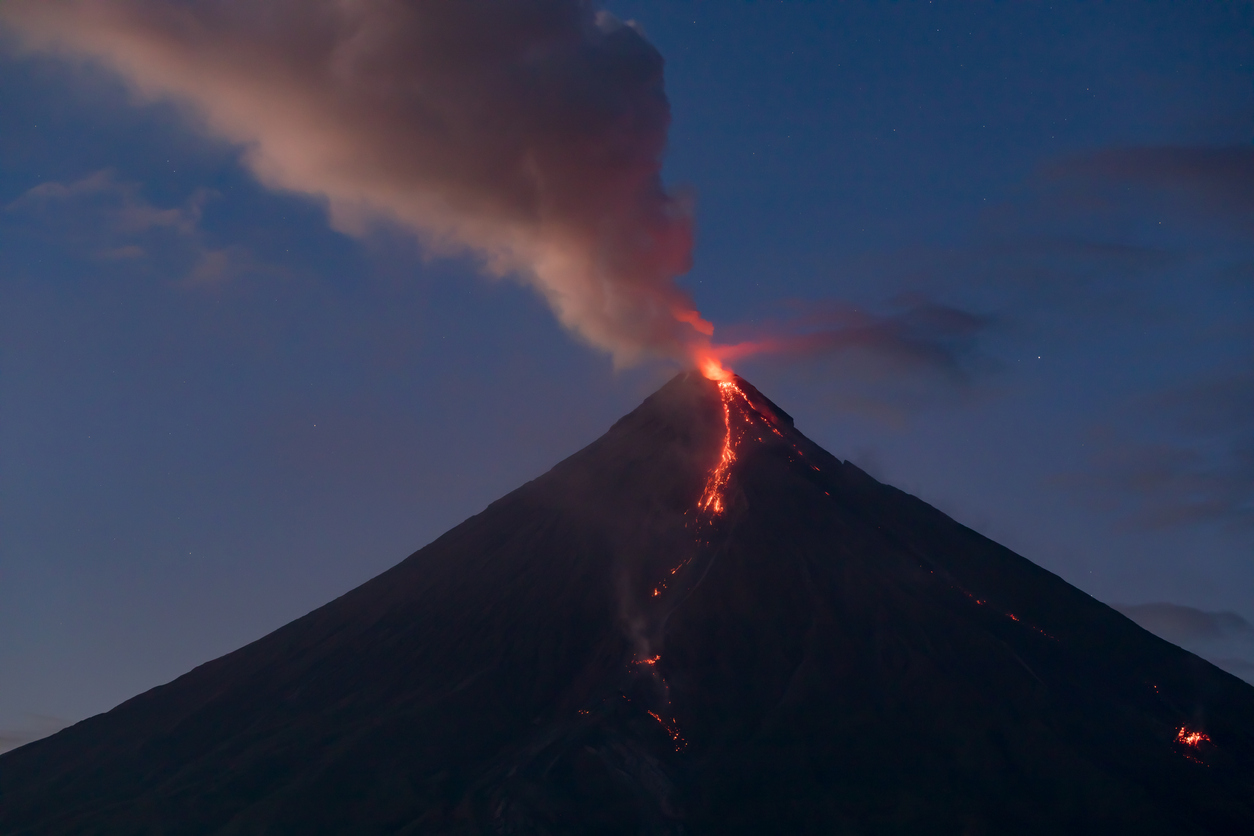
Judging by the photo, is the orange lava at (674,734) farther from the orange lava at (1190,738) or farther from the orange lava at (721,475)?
the orange lava at (1190,738)

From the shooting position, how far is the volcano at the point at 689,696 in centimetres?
6281

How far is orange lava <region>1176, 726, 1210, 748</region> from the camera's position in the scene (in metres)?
71.4

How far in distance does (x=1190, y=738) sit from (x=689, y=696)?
31810mm

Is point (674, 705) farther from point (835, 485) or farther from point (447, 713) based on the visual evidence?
point (835, 485)

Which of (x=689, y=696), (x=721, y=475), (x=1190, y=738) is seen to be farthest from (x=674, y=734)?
(x=1190, y=738)

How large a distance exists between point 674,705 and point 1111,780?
24.7 m

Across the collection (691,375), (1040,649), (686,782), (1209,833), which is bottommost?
(1209,833)

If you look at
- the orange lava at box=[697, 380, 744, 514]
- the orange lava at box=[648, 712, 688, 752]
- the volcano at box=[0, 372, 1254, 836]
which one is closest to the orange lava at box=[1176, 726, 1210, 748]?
the volcano at box=[0, 372, 1254, 836]

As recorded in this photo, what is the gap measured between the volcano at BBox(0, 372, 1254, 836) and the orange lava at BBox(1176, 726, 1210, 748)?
5.6 inches

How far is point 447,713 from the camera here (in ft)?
238

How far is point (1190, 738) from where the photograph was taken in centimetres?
7225

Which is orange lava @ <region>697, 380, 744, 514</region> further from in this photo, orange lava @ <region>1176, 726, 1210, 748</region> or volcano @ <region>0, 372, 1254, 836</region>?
orange lava @ <region>1176, 726, 1210, 748</region>

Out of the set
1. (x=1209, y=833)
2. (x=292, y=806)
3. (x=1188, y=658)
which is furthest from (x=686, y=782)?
(x=1188, y=658)

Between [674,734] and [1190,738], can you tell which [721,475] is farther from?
[1190,738]
